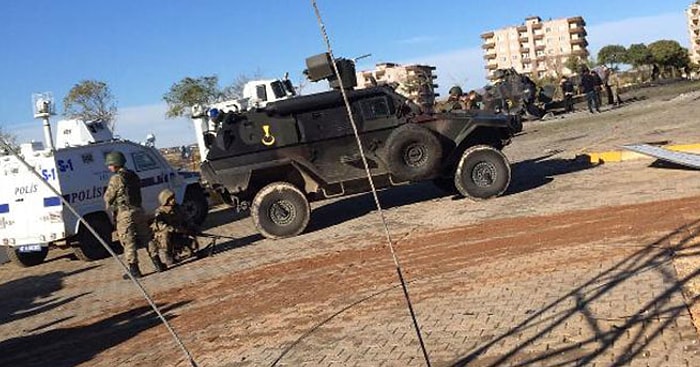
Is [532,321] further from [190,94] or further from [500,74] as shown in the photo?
[190,94]

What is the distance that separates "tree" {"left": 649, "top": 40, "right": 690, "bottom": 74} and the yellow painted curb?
62.7 m

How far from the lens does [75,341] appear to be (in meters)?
6.79

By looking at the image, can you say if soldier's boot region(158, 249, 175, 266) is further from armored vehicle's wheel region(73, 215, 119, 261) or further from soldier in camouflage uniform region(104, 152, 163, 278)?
armored vehicle's wheel region(73, 215, 119, 261)

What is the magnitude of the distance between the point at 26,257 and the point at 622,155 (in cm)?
1112

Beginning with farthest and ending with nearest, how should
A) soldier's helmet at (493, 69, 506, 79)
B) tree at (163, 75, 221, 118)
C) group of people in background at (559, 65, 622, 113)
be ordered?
tree at (163, 75, 221, 118), soldier's helmet at (493, 69, 506, 79), group of people in background at (559, 65, 622, 113)

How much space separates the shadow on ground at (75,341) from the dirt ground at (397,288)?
3 centimetres

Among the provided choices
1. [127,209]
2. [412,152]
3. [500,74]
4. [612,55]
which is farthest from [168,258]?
[612,55]

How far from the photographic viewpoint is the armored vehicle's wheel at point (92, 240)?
12.1 meters

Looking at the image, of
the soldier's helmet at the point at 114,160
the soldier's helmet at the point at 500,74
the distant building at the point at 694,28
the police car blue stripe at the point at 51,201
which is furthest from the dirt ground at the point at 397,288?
the distant building at the point at 694,28

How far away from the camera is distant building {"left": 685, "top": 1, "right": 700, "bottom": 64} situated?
10755cm

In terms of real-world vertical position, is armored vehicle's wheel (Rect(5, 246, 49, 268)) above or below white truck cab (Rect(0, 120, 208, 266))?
below

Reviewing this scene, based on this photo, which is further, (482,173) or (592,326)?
(482,173)

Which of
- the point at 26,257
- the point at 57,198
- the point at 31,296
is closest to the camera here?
the point at 31,296

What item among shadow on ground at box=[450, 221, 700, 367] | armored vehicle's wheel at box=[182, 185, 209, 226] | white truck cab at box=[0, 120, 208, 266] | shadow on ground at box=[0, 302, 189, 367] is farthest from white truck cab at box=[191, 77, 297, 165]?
shadow on ground at box=[450, 221, 700, 367]
